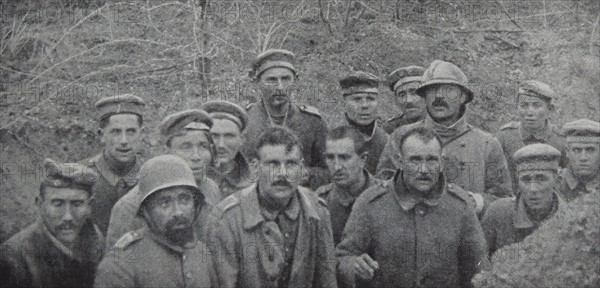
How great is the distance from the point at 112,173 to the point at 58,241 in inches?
45.7

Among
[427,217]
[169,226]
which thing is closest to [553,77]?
[427,217]

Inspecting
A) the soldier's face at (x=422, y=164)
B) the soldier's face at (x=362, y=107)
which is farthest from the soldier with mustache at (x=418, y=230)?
the soldier's face at (x=362, y=107)

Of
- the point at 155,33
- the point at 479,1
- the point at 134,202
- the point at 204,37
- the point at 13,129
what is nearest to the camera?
the point at 134,202

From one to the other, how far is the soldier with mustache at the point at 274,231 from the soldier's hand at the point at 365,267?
178mm

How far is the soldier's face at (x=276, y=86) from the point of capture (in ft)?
23.5

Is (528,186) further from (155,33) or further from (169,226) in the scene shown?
(155,33)

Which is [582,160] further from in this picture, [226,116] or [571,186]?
[226,116]

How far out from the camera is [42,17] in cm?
1022

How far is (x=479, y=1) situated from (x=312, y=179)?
7.30 m

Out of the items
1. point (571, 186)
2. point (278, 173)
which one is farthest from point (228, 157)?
point (571, 186)

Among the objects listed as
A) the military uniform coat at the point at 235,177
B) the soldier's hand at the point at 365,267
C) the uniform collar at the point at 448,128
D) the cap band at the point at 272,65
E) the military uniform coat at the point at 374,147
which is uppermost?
the cap band at the point at 272,65

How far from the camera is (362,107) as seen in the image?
703 cm

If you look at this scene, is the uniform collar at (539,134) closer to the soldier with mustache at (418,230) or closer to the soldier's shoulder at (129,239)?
the soldier with mustache at (418,230)

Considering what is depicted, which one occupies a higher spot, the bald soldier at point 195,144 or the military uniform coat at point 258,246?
the bald soldier at point 195,144
